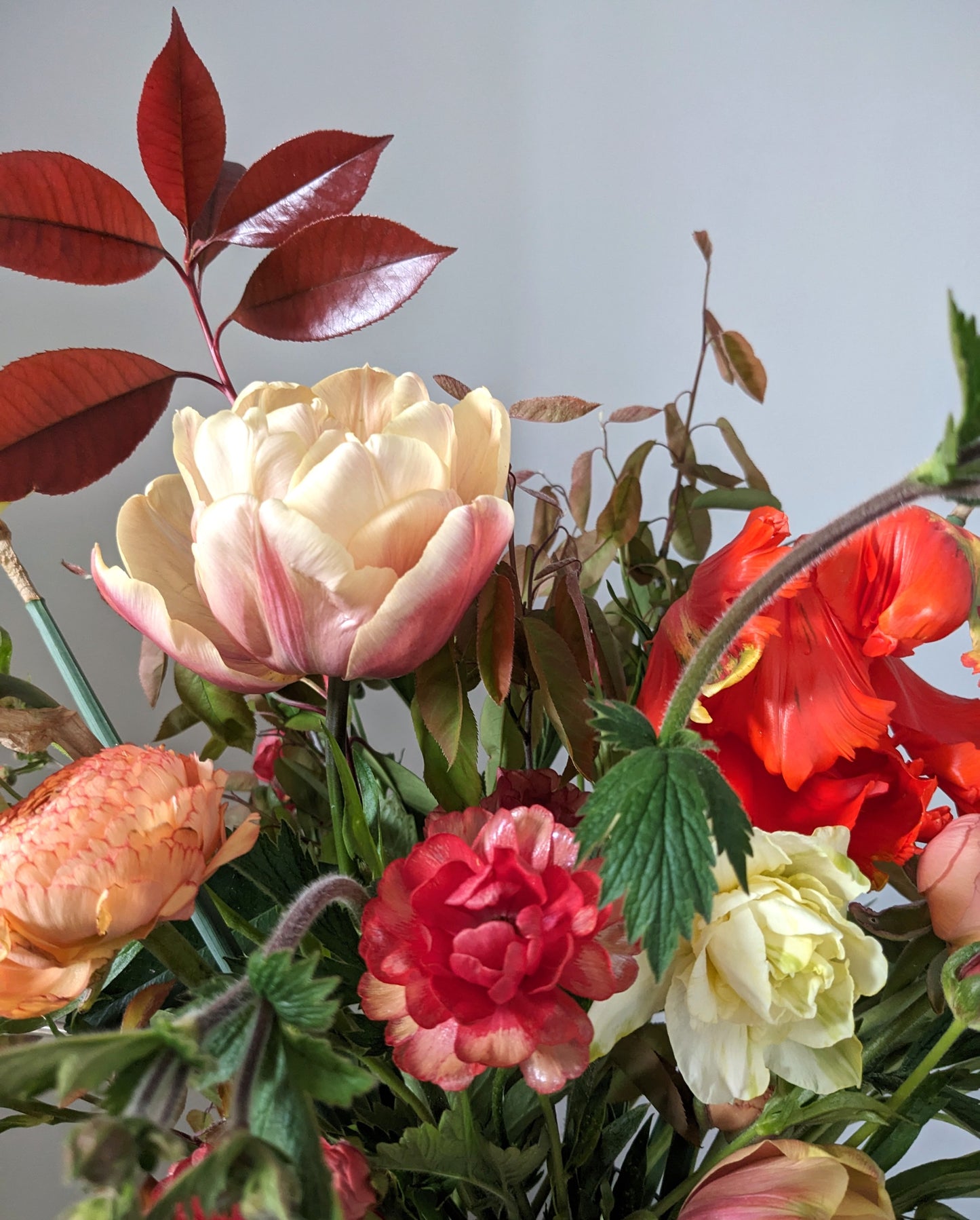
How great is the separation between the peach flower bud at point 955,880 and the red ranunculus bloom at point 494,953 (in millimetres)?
87

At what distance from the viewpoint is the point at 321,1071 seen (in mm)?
173

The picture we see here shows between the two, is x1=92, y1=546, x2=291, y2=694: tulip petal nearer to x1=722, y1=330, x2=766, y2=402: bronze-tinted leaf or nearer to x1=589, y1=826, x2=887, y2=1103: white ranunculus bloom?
x1=589, y1=826, x2=887, y2=1103: white ranunculus bloom

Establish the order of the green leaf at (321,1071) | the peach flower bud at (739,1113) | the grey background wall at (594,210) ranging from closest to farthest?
1. the green leaf at (321,1071)
2. the peach flower bud at (739,1113)
3. the grey background wall at (594,210)

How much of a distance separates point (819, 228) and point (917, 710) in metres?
0.49

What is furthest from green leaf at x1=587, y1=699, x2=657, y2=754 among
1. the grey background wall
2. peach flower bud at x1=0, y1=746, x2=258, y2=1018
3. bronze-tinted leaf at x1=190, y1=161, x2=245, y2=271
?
the grey background wall

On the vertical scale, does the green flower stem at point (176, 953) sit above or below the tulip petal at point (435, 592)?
below

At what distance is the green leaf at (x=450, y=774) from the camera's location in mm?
303

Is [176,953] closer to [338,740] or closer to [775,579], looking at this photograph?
[338,740]

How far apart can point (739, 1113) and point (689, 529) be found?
0.73ft

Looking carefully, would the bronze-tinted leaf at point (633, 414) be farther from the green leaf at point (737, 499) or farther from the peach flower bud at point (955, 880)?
the peach flower bud at point (955, 880)

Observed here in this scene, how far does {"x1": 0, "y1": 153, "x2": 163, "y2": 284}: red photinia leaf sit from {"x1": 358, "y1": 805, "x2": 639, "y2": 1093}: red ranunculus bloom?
0.21 metres

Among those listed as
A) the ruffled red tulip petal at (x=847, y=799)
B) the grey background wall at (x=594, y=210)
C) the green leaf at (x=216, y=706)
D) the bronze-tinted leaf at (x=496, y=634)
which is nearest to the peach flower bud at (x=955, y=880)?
the ruffled red tulip petal at (x=847, y=799)

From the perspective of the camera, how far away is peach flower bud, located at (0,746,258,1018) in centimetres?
23

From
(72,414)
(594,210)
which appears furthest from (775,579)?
(594,210)
